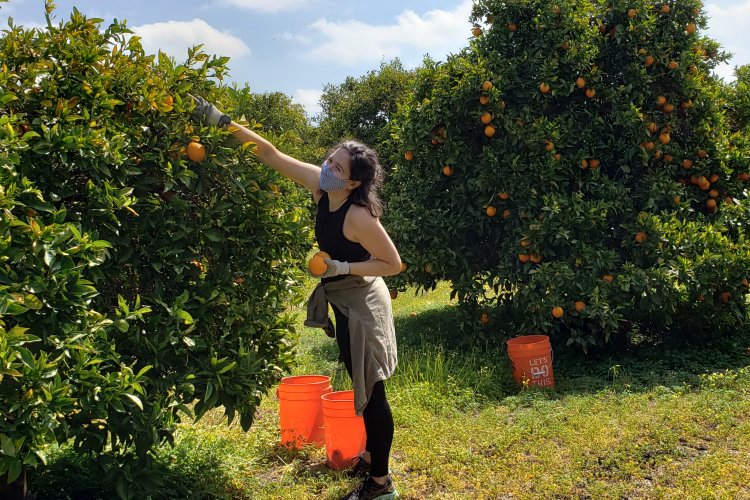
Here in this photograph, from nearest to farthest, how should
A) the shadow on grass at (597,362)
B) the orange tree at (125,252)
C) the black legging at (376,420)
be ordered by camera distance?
the orange tree at (125,252) < the black legging at (376,420) < the shadow on grass at (597,362)

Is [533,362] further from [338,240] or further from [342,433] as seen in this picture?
[338,240]

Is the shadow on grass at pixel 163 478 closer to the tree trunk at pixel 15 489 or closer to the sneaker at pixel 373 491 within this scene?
the tree trunk at pixel 15 489

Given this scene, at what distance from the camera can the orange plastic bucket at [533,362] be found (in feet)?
17.3

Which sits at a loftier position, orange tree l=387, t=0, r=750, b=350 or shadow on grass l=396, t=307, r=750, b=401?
orange tree l=387, t=0, r=750, b=350

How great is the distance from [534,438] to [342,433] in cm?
128

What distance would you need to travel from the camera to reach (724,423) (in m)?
4.17

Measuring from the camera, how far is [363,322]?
3.31 m

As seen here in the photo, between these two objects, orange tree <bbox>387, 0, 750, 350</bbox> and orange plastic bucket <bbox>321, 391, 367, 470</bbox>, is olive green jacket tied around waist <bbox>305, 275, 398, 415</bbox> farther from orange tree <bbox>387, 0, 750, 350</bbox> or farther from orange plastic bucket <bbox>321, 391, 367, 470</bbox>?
orange tree <bbox>387, 0, 750, 350</bbox>

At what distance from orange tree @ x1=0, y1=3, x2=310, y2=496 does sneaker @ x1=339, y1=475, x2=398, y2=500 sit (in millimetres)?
719

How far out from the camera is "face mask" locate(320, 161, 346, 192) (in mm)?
3330

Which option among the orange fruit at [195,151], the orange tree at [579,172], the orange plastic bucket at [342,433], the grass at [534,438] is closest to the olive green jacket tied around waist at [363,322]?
the orange plastic bucket at [342,433]

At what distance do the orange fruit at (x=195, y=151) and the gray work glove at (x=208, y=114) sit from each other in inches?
7.2

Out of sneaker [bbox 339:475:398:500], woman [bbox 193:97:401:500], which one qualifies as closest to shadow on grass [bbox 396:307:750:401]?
sneaker [bbox 339:475:398:500]

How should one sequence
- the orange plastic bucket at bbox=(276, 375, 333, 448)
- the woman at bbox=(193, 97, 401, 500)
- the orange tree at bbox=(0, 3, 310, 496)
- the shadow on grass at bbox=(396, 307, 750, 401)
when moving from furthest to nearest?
the shadow on grass at bbox=(396, 307, 750, 401) < the orange plastic bucket at bbox=(276, 375, 333, 448) < the woman at bbox=(193, 97, 401, 500) < the orange tree at bbox=(0, 3, 310, 496)
